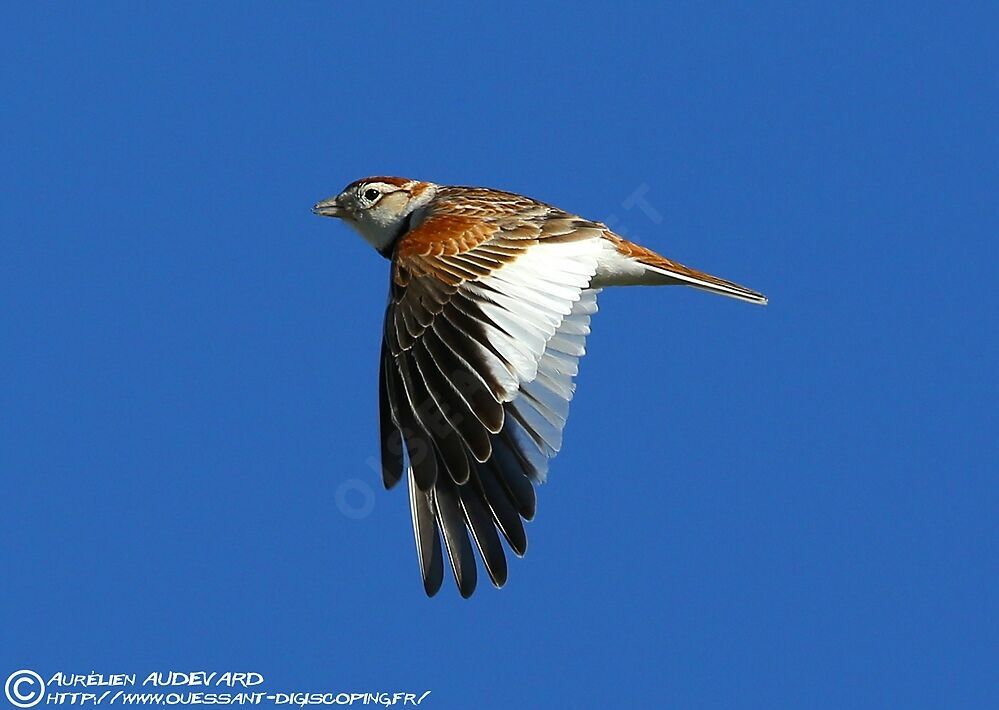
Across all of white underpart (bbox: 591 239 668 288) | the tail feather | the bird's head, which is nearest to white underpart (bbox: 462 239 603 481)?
white underpart (bbox: 591 239 668 288)

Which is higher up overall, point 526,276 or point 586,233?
point 586,233

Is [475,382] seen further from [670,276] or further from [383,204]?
[383,204]

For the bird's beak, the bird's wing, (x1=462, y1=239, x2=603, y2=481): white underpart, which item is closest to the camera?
the bird's wing

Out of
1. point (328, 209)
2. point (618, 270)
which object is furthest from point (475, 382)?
point (328, 209)

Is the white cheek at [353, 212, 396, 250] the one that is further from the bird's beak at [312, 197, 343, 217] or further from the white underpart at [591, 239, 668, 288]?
the white underpart at [591, 239, 668, 288]

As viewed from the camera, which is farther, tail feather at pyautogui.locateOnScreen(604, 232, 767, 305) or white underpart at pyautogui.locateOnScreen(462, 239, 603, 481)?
tail feather at pyautogui.locateOnScreen(604, 232, 767, 305)

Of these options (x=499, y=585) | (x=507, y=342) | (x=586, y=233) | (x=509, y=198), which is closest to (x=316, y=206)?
(x=509, y=198)

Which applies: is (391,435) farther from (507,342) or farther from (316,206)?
(316,206)

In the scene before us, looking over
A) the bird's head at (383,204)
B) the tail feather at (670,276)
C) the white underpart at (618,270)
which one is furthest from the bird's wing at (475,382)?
the bird's head at (383,204)
